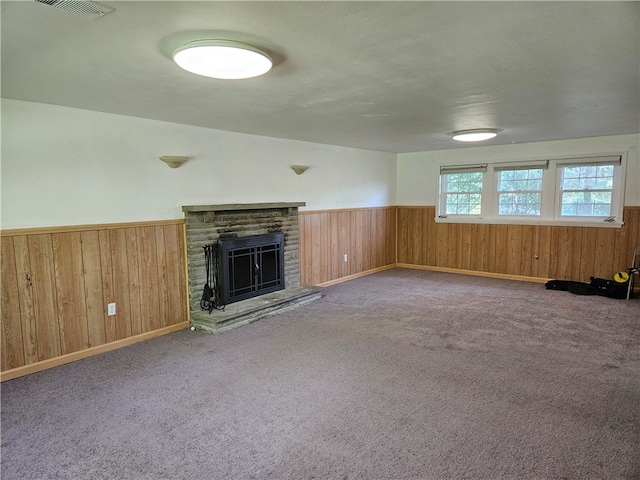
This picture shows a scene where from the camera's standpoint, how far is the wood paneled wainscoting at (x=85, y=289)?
3.22 meters

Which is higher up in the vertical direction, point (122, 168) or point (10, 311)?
point (122, 168)

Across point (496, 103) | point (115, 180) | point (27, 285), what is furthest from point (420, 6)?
point (27, 285)

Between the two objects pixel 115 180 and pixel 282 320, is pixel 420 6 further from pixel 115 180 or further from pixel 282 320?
pixel 282 320

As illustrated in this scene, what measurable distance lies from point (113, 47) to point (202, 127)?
2.43 metres

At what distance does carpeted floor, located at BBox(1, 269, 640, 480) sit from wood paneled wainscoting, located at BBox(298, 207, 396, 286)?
5.55ft

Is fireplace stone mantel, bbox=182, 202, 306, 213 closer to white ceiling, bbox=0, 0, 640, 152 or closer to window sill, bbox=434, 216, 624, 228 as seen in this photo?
white ceiling, bbox=0, 0, 640, 152

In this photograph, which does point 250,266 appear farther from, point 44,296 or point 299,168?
point 44,296

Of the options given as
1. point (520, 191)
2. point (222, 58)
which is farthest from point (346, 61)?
point (520, 191)

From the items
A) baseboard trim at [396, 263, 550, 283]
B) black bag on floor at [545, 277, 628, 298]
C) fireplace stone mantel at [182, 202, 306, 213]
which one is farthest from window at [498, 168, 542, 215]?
fireplace stone mantel at [182, 202, 306, 213]

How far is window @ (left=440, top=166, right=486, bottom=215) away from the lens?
694 centimetres

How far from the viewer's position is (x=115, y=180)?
12.4ft

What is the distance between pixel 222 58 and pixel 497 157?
567 centimetres

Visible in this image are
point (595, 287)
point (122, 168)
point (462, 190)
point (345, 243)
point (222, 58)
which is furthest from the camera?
point (462, 190)

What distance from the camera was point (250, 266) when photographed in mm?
4918
